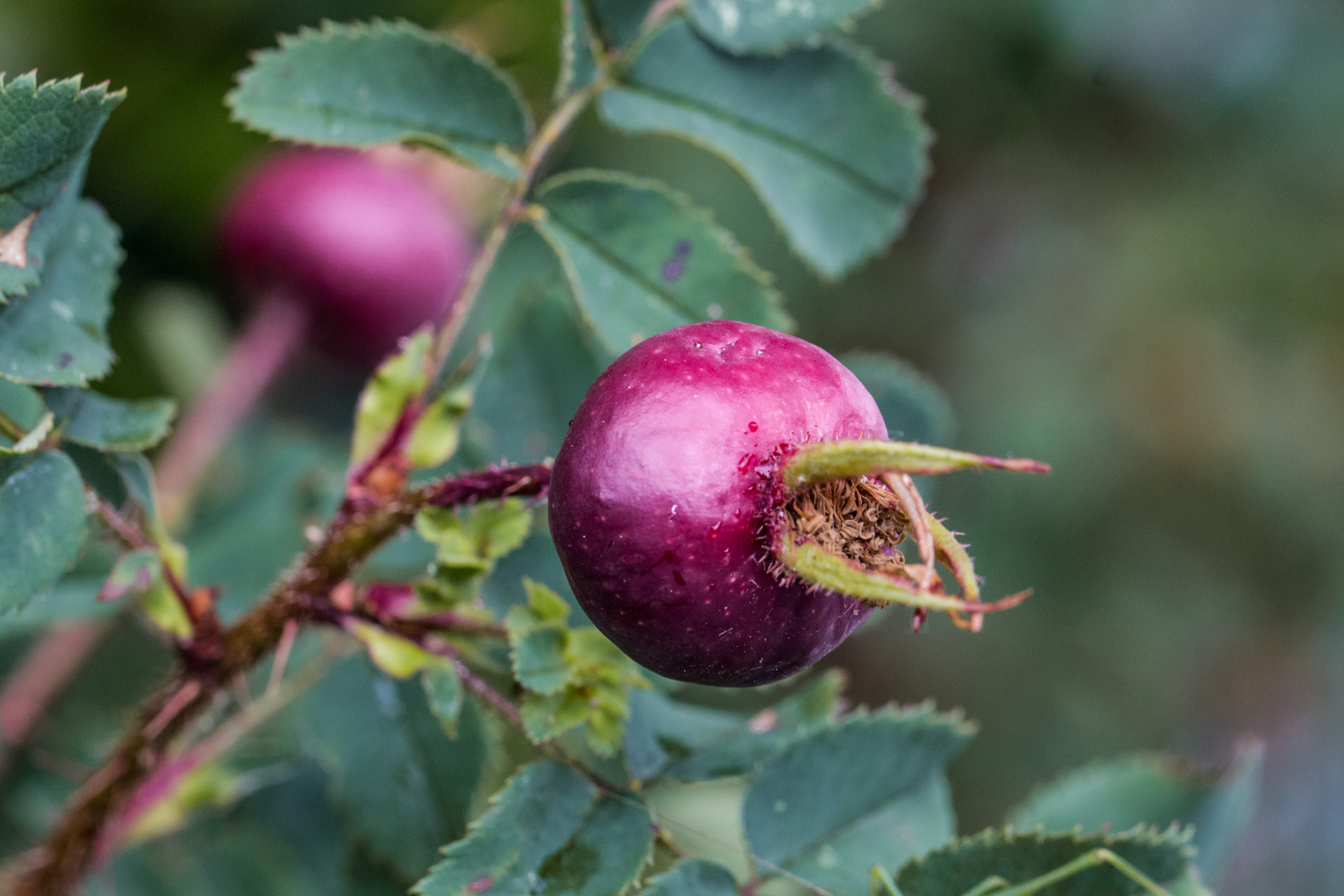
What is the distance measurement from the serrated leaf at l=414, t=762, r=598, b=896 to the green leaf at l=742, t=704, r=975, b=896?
0.22 meters

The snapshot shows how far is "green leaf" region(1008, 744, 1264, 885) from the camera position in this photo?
1538mm

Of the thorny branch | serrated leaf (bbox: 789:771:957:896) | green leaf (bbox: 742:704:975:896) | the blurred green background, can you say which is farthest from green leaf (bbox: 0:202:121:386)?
the blurred green background

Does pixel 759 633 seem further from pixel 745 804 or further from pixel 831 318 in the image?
pixel 831 318

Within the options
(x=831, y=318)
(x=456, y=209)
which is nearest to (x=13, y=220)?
(x=456, y=209)

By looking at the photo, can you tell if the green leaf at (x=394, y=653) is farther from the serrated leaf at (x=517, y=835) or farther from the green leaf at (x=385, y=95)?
the green leaf at (x=385, y=95)

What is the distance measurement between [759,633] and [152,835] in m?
1.30

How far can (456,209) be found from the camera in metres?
2.81

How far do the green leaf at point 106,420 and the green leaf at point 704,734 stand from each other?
0.60m

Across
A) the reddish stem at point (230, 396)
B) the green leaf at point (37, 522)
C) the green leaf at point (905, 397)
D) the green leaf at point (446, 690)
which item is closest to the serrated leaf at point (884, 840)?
the green leaf at point (446, 690)

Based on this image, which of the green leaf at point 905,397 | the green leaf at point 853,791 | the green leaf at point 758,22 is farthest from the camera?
the green leaf at point 905,397

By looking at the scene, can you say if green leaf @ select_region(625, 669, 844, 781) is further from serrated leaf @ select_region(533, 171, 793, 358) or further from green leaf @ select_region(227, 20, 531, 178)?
green leaf @ select_region(227, 20, 531, 178)

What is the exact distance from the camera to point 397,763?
154 centimetres

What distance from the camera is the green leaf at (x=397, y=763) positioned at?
59.2 inches

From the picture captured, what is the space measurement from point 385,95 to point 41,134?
1.30 ft
